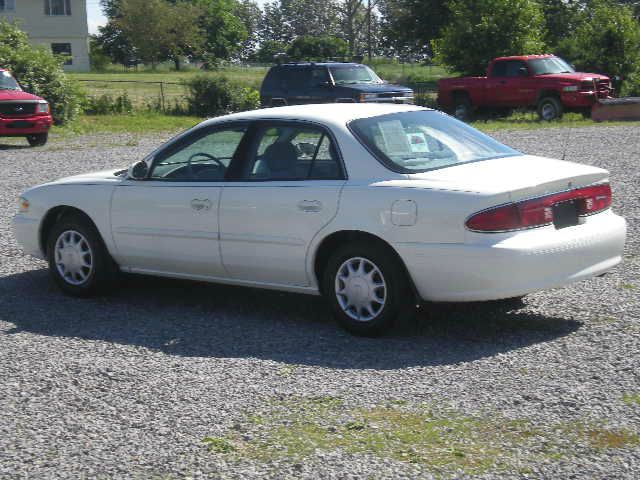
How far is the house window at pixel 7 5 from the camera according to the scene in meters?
67.4

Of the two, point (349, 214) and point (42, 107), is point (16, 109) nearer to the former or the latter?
point (42, 107)

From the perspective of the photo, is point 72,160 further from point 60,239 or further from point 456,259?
point 456,259

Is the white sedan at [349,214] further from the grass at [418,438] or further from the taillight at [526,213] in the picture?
the grass at [418,438]

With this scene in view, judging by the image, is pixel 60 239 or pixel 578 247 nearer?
pixel 578 247

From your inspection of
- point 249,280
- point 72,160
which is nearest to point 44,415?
point 249,280

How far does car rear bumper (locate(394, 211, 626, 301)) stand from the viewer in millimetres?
6332

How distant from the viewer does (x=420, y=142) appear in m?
7.16

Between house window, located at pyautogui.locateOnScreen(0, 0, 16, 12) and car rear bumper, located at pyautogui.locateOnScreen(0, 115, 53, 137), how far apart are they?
4627 centimetres

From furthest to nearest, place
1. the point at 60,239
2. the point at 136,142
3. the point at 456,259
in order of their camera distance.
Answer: the point at 136,142
the point at 60,239
the point at 456,259

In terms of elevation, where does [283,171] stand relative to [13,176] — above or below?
above

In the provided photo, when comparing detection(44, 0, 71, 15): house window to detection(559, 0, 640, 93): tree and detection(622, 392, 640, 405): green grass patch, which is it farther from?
detection(622, 392, 640, 405): green grass patch

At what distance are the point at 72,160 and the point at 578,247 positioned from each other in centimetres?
1577

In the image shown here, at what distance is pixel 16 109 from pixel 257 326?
18.2 meters

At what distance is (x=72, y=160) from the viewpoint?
827 inches
